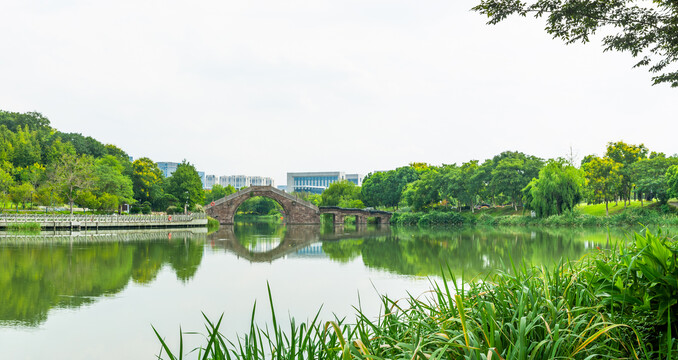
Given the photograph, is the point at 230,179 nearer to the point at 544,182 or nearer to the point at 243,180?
the point at 243,180

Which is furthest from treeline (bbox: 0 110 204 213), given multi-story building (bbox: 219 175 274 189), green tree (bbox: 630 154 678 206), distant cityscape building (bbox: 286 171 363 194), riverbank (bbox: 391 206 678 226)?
multi-story building (bbox: 219 175 274 189)

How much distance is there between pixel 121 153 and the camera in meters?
57.8

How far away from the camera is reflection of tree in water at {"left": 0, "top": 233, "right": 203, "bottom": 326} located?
8.58m

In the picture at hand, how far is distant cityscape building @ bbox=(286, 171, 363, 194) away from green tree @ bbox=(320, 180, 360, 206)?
50132 millimetres

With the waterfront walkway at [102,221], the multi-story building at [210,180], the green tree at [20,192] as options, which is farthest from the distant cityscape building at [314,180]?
the green tree at [20,192]

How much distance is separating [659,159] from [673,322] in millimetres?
38805

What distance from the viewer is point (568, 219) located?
3203cm

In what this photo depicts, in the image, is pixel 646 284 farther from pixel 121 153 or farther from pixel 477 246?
pixel 121 153

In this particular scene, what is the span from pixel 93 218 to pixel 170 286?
850 inches

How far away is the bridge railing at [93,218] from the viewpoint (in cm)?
2591

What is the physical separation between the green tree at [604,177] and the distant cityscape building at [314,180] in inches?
2966

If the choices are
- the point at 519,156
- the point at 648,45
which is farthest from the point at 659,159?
the point at 648,45

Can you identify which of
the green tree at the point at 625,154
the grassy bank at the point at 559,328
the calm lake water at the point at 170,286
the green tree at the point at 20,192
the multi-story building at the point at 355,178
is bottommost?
the calm lake water at the point at 170,286

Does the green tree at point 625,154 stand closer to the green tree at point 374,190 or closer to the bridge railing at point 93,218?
the green tree at point 374,190
